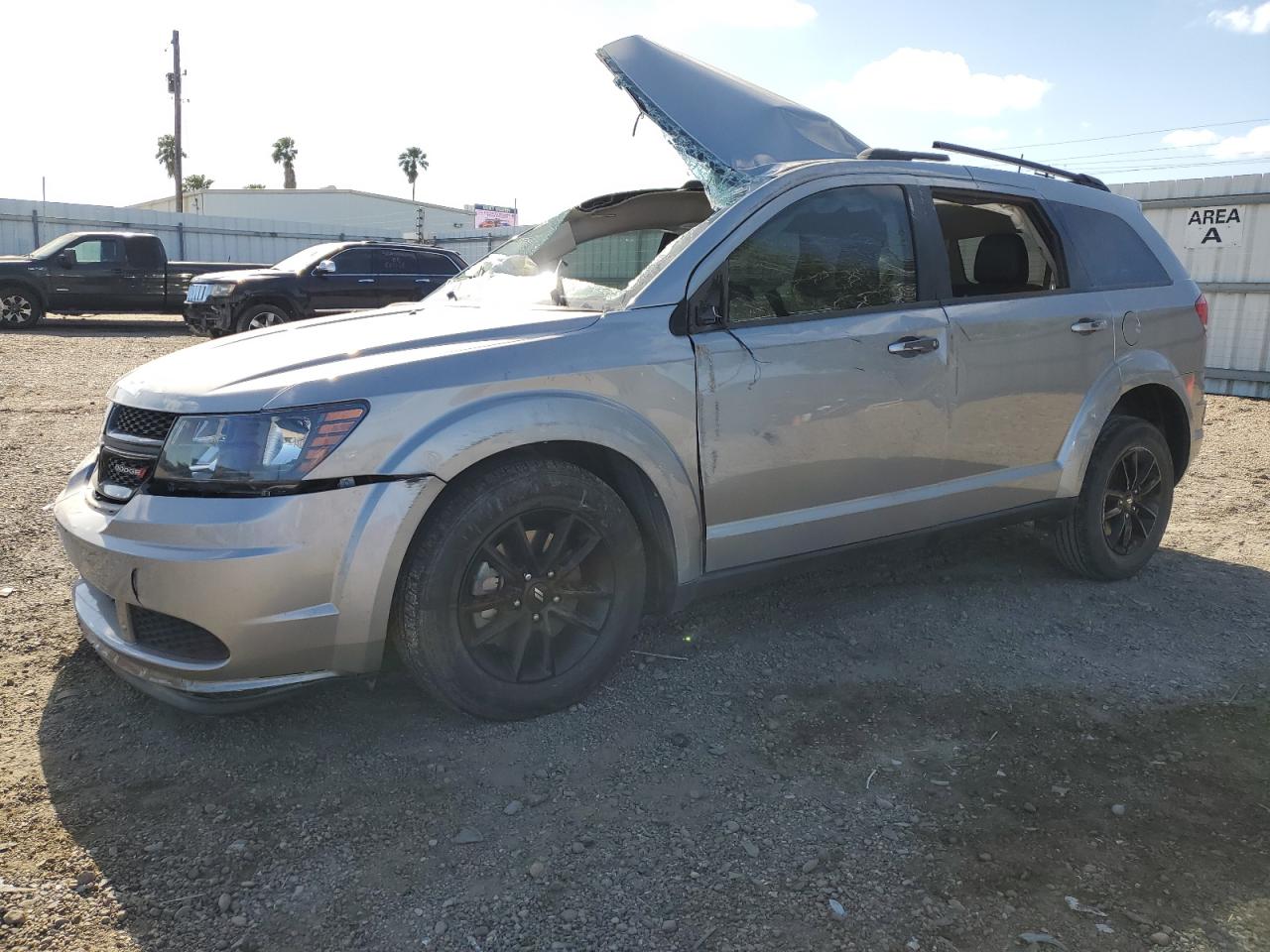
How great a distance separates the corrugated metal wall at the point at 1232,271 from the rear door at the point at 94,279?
15881mm

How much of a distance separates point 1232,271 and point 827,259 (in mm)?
10344

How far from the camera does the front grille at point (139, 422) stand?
9.10ft

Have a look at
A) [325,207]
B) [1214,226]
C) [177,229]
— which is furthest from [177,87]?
[1214,226]

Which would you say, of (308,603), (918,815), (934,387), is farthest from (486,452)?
(934,387)

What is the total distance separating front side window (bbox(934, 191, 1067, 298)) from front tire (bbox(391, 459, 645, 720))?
2067mm

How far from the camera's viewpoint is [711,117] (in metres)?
3.68

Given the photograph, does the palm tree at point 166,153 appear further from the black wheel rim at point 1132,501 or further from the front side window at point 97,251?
the black wheel rim at point 1132,501

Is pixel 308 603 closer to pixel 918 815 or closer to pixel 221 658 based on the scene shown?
pixel 221 658

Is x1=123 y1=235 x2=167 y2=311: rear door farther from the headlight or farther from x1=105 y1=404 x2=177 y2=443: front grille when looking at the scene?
the headlight

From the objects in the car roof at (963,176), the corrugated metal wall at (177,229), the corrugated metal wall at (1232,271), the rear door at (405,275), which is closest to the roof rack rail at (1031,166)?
the car roof at (963,176)

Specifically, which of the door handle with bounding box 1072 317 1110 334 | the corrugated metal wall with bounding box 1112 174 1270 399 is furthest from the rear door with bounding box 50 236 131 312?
the door handle with bounding box 1072 317 1110 334

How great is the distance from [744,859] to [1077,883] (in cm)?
80

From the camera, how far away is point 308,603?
2.63 m

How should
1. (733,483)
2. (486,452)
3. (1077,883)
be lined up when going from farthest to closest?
1. (733,483)
2. (486,452)
3. (1077,883)
